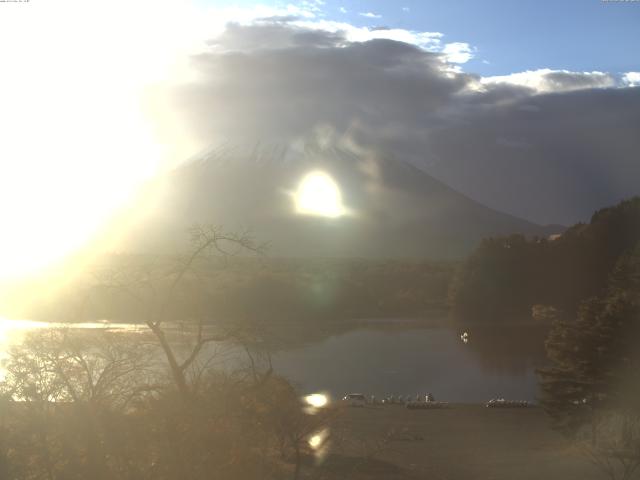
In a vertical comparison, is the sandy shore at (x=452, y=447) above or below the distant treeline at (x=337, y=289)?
below

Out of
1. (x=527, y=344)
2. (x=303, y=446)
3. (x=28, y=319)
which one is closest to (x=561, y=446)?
(x=303, y=446)

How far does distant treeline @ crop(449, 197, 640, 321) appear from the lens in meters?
52.5

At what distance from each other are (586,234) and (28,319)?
3597 centimetres

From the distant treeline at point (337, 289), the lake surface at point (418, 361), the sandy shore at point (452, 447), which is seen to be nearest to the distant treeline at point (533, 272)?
the lake surface at point (418, 361)

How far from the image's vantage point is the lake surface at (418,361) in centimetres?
2993

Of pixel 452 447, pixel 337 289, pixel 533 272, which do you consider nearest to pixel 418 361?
pixel 452 447

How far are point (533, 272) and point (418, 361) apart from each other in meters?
23.3

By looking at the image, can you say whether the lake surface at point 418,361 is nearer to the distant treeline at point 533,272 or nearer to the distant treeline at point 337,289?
the distant treeline at point 533,272

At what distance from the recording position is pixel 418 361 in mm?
37406

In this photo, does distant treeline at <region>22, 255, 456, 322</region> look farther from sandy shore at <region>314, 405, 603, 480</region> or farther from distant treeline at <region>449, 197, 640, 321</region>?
sandy shore at <region>314, 405, 603, 480</region>

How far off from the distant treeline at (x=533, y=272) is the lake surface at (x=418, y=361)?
484 cm

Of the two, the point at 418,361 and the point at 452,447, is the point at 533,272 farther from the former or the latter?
the point at 452,447

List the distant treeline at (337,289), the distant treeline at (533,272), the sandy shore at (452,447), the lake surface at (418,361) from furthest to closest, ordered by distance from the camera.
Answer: the distant treeline at (337,289) < the distant treeline at (533,272) < the lake surface at (418,361) < the sandy shore at (452,447)

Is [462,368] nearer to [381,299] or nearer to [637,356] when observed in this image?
[637,356]
